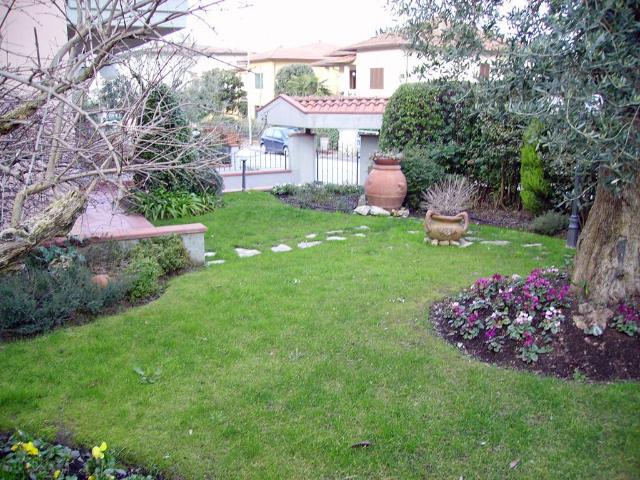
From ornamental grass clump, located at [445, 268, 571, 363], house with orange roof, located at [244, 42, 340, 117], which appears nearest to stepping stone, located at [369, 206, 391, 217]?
ornamental grass clump, located at [445, 268, 571, 363]

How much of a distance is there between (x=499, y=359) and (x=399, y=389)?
974mm

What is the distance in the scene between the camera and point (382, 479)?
3.16 m

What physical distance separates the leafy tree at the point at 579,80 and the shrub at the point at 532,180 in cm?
476

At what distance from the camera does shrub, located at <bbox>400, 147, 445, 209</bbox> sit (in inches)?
429

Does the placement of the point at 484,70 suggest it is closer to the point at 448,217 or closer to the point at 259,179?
the point at 448,217

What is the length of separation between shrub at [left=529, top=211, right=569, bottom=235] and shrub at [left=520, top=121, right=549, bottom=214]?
647 mm

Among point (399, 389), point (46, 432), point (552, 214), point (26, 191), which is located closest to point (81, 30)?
point (26, 191)

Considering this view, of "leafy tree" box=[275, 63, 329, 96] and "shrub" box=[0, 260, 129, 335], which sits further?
"leafy tree" box=[275, 63, 329, 96]

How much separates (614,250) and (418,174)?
21.0 feet

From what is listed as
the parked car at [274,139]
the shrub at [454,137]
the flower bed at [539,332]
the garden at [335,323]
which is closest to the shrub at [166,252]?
the garden at [335,323]

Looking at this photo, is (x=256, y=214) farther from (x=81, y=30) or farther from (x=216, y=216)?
(x=81, y=30)

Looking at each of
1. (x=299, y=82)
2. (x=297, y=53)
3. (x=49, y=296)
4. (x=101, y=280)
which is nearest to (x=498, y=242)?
(x=101, y=280)

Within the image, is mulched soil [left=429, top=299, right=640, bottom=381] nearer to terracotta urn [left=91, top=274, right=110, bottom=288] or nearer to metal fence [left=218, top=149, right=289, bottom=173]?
terracotta urn [left=91, top=274, right=110, bottom=288]

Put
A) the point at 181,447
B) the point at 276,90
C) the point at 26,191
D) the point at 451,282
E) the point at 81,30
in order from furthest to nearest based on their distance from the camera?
the point at 276,90 < the point at 451,282 < the point at 181,447 < the point at 81,30 < the point at 26,191
